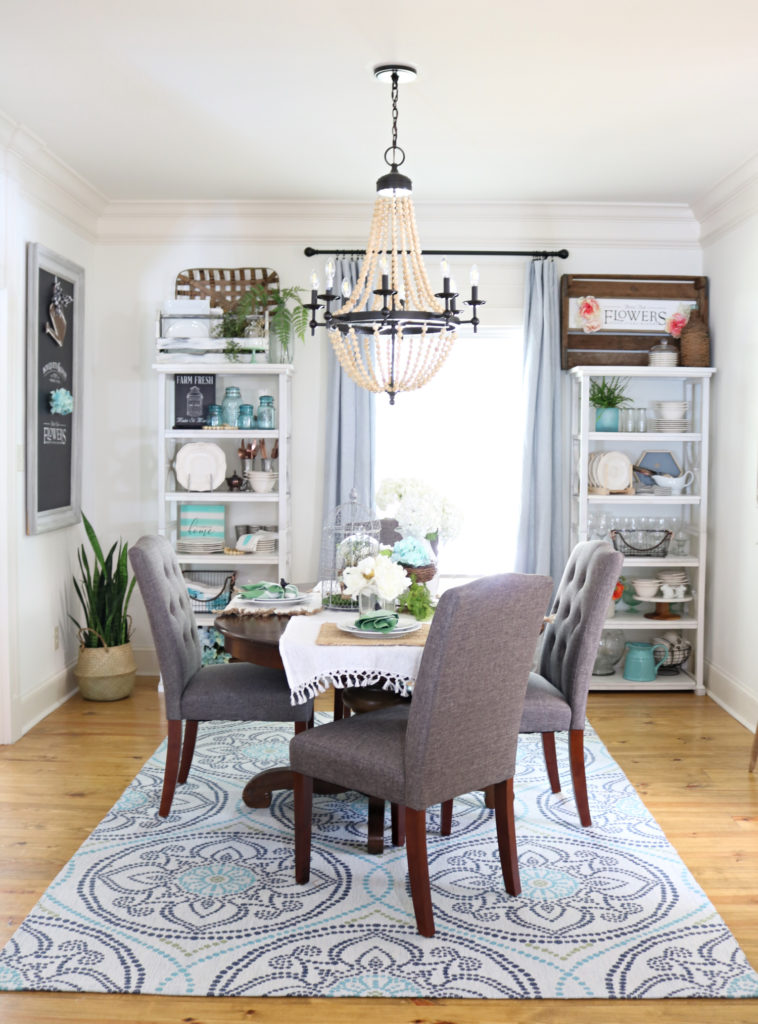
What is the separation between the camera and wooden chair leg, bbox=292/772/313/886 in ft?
9.41

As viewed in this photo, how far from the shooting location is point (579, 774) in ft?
11.0

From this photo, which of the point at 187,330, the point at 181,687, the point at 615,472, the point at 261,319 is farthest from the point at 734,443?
the point at 181,687

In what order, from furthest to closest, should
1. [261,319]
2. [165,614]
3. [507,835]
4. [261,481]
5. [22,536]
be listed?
1. [261,319]
2. [261,481]
3. [22,536]
4. [165,614]
5. [507,835]

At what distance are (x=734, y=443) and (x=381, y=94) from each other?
8.33ft

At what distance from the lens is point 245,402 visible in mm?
5406

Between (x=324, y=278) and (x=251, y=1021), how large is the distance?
3981 millimetres

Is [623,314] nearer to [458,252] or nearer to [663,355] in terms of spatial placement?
[663,355]

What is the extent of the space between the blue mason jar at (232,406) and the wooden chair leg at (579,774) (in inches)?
106

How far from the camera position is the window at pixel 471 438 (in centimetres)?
548

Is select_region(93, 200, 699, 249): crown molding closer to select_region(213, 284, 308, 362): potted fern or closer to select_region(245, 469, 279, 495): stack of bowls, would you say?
select_region(213, 284, 308, 362): potted fern

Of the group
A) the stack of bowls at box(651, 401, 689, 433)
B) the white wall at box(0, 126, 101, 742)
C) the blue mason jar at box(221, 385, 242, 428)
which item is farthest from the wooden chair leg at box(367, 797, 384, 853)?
the stack of bowls at box(651, 401, 689, 433)

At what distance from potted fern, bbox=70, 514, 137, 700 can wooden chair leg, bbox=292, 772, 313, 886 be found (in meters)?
2.31

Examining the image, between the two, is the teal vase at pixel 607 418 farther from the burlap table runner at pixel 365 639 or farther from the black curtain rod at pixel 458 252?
the burlap table runner at pixel 365 639

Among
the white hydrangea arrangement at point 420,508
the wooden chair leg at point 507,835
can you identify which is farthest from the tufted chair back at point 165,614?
the wooden chair leg at point 507,835
